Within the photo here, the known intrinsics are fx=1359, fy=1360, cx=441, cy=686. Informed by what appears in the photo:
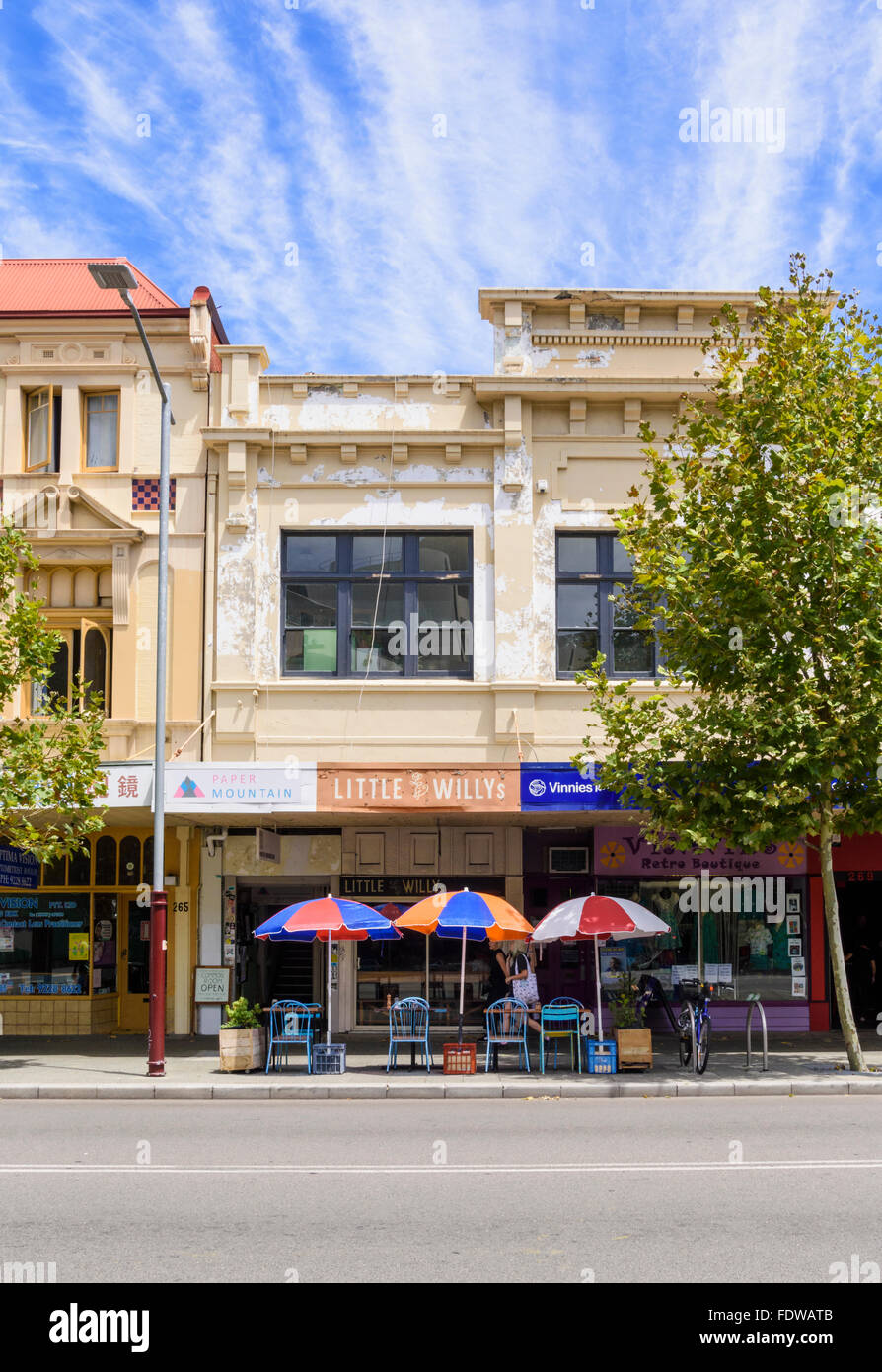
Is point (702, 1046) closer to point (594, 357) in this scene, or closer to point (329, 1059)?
point (329, 1059)

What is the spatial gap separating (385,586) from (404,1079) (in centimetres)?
766

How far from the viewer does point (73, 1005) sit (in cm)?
2105

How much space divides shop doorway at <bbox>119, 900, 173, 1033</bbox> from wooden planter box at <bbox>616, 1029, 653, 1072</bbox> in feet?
26.9

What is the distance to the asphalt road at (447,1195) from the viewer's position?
6.90 meters

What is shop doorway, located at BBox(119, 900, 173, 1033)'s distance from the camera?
21422mm

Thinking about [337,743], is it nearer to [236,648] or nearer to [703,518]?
[236,648]

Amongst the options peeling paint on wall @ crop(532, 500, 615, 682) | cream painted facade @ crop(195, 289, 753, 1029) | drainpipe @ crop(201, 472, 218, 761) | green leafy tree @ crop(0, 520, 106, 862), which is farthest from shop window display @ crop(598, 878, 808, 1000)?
green leafy tree @ crop(0, 520, 106, 862)

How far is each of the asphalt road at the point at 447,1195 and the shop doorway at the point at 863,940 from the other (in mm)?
8651

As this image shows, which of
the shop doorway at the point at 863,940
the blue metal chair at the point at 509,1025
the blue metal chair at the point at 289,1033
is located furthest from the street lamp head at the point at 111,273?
the shop doorway at the point at 863,940

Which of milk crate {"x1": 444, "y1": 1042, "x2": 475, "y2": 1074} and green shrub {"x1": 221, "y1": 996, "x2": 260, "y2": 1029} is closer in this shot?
milk crate {"x1": 444, "y1": 1042, "x2": 475, "y2": 1074}

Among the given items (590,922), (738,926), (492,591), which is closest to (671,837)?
(590,922)

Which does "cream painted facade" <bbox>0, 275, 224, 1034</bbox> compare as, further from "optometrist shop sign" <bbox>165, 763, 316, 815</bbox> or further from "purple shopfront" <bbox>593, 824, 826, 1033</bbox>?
"purple shopfront" <bbox>593, 824, 826, 1033</bbox>

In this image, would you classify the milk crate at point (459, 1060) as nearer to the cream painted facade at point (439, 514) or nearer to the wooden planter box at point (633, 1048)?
the wooden planter box at point (633, 1048)

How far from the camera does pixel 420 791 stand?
18656 mm
